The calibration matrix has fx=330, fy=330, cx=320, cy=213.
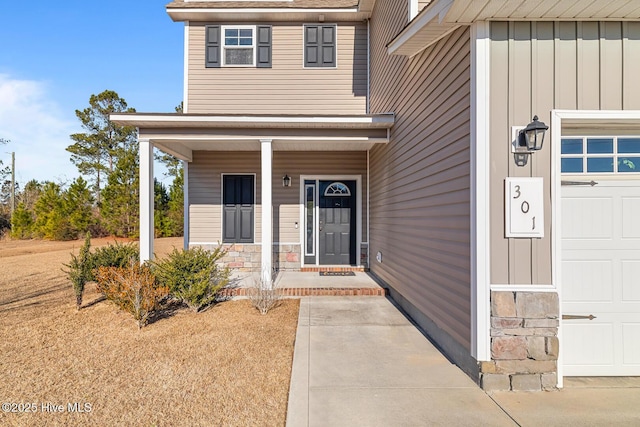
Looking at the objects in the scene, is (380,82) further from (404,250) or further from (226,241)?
(226,241)

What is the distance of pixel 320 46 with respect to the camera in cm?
717

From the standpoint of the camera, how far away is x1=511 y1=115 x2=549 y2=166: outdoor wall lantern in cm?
249

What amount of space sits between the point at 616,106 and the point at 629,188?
28.2 inches

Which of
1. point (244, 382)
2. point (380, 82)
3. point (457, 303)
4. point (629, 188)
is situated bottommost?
point (244, 382)

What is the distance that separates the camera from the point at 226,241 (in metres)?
7.01

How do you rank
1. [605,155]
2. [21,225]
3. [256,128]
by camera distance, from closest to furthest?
[605,155] → [256,128] → [21,225]

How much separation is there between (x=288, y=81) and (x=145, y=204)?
397cm

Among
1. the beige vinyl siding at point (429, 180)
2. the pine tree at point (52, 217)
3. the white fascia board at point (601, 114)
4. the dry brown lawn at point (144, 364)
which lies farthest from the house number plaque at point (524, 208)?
the pine tree at point (52, 217)

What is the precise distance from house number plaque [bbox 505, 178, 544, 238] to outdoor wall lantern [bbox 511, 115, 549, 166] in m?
0.18

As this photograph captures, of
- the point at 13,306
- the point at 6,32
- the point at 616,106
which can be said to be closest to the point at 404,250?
the point at 616,106

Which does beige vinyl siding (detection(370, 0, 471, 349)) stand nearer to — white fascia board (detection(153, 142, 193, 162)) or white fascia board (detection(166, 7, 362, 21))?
white fascia board (detection(166, 7, 362, 21))

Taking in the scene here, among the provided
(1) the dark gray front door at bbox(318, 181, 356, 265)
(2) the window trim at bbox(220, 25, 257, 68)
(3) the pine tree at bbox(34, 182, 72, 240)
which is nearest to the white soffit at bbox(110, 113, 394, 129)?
(1) the dark gray front door at bbox(318, 181, 356, 265)

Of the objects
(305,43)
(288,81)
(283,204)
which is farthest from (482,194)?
(305,43)

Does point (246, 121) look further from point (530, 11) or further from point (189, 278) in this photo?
point (530, 11)
